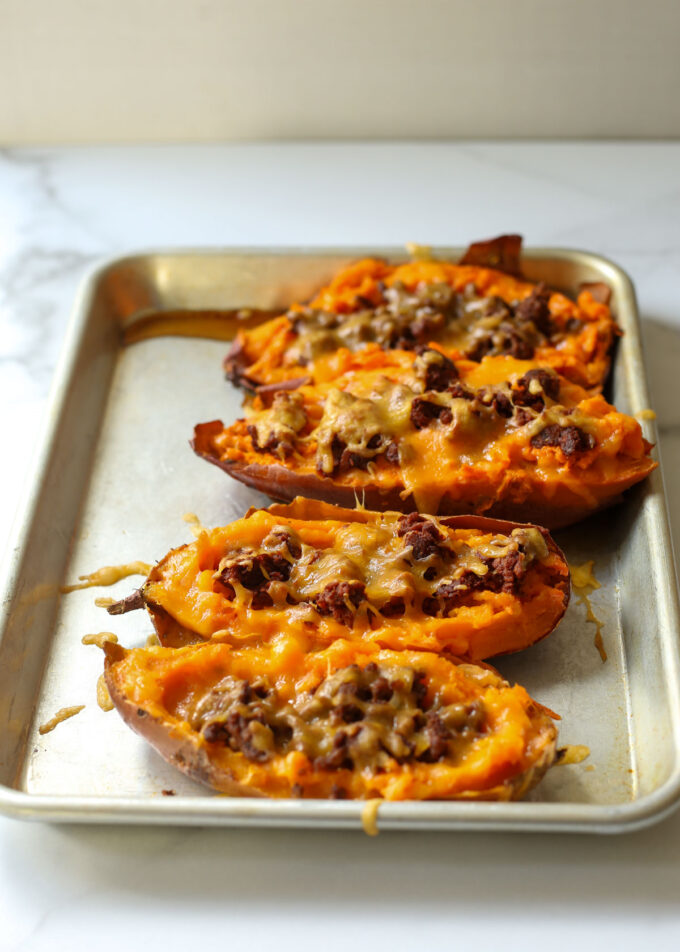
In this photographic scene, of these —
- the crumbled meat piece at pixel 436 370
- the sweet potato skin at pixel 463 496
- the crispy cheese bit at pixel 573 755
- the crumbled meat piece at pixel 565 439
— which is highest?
the crumbled meat piece at pixel 436 370

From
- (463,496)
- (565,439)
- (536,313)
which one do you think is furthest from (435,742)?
(536,313)

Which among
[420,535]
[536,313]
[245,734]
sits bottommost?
[245,734]

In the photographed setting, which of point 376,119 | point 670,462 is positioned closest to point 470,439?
point 670,462

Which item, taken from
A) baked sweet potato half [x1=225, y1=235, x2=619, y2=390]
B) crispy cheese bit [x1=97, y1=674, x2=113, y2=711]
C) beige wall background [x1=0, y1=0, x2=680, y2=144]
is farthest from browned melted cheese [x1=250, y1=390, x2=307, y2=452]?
beige wall background [x1=0, y1=0, x2=680, y2=144]

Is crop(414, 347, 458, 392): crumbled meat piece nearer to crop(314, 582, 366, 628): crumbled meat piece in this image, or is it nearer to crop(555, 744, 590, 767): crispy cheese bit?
crop(314, 582, 366, 628): crumbled meat piece

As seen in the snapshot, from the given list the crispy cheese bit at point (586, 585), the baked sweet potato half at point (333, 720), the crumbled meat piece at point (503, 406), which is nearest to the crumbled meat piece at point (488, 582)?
the baked sweet potato half at point (333, 720)

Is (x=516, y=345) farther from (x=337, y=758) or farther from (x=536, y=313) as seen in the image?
(x=337, y=758)

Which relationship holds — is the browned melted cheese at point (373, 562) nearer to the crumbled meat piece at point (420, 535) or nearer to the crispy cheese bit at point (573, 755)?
the crumbled meat piece at point (420, 535)
